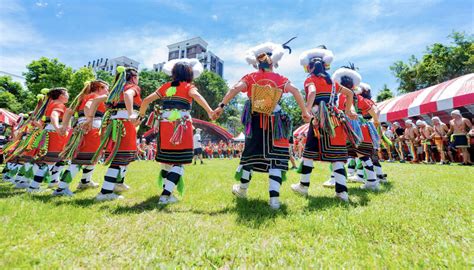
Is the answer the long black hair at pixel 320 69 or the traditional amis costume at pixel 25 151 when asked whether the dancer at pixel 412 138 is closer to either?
the long black hair at pixel 320 69

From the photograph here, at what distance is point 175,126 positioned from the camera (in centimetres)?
366

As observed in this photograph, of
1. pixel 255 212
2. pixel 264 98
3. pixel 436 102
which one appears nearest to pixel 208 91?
pixel 436 102

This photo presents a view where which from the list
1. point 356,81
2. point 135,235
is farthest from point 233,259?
point 356,81

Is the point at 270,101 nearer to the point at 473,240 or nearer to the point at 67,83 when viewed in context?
the point at 473,240

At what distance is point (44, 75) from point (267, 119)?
33341 millimetres

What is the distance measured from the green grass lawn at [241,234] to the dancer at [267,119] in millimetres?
528

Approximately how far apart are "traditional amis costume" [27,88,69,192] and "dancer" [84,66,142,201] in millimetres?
1262

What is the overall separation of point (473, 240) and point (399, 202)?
148 centimetres

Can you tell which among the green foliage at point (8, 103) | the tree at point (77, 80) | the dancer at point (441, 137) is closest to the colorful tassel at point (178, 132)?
the dancer at point (441, 137)

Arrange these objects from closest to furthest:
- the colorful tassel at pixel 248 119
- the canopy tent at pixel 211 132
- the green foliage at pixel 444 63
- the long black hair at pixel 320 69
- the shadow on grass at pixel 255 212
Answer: the shadow on grass at pixel 255 212
the colorful tassel at pixel 248 119
the long black hair at pixel 320 69
the green foliage at pixel 444 63
the canopy tent at pixel 211 132

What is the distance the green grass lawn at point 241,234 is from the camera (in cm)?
174

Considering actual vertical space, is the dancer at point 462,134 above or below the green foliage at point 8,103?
below

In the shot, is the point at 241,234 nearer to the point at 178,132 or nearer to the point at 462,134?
the point at 178,132

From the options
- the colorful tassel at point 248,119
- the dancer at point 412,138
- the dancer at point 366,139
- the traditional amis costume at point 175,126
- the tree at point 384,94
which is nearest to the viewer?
the colorful tassel at point 248,119
